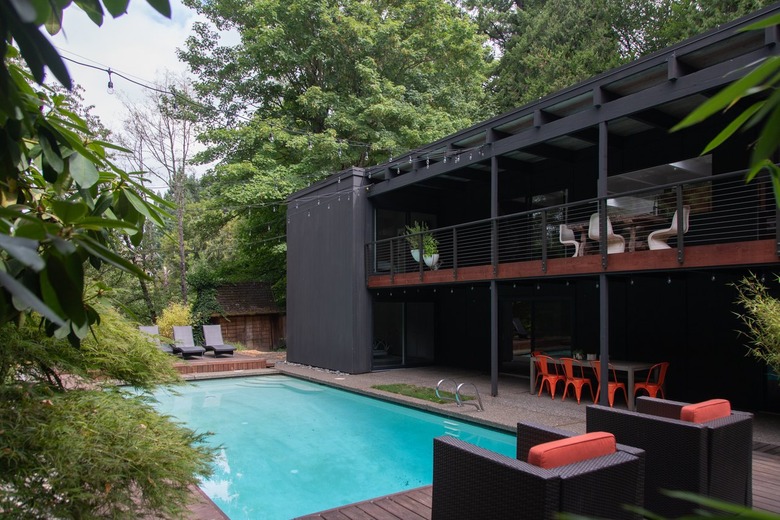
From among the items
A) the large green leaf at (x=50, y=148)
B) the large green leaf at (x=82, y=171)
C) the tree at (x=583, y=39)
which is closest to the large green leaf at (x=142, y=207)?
the large green leaf at (x=82, y=171)

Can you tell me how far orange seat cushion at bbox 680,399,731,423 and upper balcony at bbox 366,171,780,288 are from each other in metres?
2.88

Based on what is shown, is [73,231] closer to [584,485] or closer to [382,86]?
[584,485]

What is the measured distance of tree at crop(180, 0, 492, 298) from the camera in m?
17.9

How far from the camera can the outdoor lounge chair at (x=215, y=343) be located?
48.0ft

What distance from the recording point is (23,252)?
1.84ft

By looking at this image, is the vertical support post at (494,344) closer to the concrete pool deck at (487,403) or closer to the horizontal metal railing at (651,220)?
the concrete pool deck at (487,403)

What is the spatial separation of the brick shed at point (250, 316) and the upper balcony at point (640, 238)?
8083 millimetres

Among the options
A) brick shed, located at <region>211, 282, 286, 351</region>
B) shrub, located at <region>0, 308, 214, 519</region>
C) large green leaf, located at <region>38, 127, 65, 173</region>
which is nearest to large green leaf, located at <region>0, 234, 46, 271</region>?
large green leaf, located at <region>38, 127, 65, 173</region>

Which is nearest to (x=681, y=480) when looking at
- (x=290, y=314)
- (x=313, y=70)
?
(x=290, y=314)

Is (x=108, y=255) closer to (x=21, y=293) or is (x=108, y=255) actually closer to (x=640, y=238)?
(x=21, y=293)

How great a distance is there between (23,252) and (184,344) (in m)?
15.5

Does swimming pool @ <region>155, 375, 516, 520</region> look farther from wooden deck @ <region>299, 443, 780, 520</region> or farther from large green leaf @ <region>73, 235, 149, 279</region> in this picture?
large green leaf @ <region>73, 235, 149, 279</region>

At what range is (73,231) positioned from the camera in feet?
3.83

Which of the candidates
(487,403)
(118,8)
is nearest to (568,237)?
(487,403)
